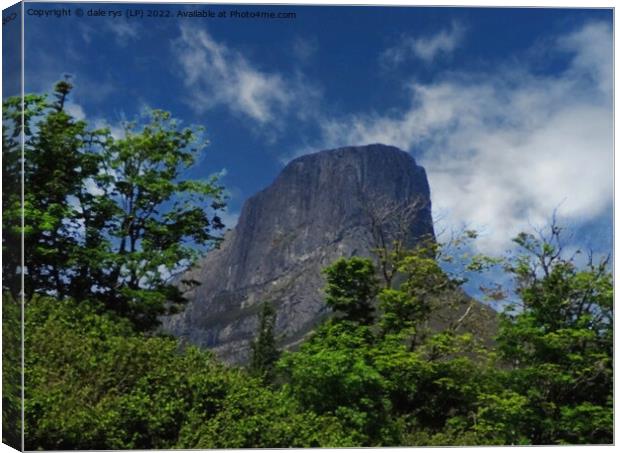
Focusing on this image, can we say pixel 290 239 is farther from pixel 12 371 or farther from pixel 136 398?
pixel 12 371

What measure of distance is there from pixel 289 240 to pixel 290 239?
1 centimetres

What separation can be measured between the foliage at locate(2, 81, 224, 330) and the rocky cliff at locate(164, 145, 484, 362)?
0.25 m

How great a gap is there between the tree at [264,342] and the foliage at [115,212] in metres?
0.83

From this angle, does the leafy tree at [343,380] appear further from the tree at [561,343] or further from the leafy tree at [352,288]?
the tree at [561,343]

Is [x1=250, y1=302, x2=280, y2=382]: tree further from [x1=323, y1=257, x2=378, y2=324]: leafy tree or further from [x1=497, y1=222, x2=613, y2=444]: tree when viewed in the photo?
[x1=497, y1=222, x2=613, y2=444]: tree

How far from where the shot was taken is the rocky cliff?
9750 millimetres

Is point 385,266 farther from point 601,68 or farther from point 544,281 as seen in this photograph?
point 601,68

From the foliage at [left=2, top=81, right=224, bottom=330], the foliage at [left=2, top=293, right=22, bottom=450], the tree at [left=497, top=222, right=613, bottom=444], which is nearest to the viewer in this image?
the foliage at [left=2, top=293, right=22, bottom=450]

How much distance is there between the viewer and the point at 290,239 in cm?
999

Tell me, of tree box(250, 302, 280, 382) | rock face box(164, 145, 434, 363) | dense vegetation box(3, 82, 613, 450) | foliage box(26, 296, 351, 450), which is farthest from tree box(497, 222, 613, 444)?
tree box(250, 302, 280, 382)

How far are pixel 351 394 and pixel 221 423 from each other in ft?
5.56

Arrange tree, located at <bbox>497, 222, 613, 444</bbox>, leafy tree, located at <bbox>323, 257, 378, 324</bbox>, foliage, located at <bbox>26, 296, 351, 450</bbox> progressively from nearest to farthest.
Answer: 1. foliage, located at <bbox>26, 296, 351, 450</bbox>
2. tree, located at <bbox>497, 222, 613, 444</bbox>
3. leafy tree, located at <bbox>323, 257, 378, 324</bbox>

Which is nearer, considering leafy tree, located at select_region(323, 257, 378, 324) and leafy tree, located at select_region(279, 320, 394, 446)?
leafy tree, located at select_region(279, 320, 394, 446)

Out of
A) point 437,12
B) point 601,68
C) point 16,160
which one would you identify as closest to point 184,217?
point 16,160
